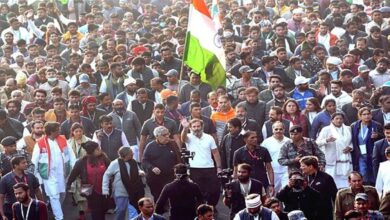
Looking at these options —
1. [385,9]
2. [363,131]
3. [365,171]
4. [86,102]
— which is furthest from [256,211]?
[385,9]

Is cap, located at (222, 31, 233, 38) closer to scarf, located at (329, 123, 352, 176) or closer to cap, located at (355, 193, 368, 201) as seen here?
scarf, located at (329, 123, 352, 176)

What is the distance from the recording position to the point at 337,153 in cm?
1795

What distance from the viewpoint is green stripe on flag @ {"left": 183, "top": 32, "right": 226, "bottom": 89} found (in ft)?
62.2

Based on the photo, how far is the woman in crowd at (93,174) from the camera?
673 inches

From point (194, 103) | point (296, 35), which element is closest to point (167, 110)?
point (194, 103)

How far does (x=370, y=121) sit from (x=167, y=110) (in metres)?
3.53

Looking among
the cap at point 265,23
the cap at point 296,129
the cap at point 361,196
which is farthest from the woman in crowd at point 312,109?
the cap at point 265,23

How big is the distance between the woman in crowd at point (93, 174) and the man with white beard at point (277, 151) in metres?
2.45

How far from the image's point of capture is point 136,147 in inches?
766

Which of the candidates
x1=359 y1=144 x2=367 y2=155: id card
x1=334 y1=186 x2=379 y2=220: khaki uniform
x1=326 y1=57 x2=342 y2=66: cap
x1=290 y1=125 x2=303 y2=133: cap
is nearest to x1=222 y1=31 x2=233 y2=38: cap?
x1=326 y1=57 x2=342 y2=66: cap

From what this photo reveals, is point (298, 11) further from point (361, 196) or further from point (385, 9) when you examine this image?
point (361, 196)

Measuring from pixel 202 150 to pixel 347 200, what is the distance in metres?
3.21

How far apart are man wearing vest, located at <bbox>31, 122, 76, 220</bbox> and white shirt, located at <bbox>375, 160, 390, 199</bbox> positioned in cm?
483

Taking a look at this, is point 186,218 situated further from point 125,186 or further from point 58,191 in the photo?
point 58,191
